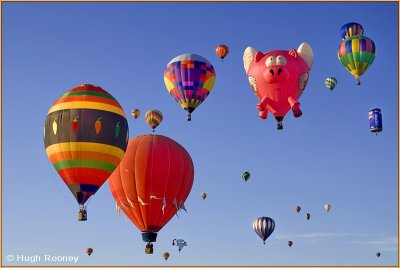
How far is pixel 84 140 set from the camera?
29.4 metres

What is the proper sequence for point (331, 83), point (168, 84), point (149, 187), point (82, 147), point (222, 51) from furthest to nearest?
point (331, 83) < point (222, 51) < point (168, 84) < point (149, 187) < point (82, 147)

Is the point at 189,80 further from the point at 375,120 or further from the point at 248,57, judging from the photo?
the point at 375,120

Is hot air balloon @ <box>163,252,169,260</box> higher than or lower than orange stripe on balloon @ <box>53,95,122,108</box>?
lower

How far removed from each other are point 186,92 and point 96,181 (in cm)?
760

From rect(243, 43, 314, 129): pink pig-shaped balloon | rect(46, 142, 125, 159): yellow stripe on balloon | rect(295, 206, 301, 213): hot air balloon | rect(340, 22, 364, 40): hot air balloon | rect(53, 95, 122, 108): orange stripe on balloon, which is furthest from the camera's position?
rect(295, 206, 301, 213): hot air balloon

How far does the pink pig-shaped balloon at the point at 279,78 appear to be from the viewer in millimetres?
31828

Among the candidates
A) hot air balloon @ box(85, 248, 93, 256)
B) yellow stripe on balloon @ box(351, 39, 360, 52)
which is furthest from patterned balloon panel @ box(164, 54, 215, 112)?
hot air balloon @ box(85, 248, 93, 256)

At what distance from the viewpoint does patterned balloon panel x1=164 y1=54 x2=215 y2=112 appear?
35781 mm

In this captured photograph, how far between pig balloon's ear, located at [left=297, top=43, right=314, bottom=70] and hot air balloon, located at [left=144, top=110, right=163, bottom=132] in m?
9.34

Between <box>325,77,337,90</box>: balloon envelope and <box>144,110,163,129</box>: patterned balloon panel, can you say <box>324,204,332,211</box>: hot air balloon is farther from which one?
<box>144,110,163,129</box>: patterned balloon panel

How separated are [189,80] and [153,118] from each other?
4774 mm

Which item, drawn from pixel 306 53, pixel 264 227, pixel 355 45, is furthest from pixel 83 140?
pixel 264 227

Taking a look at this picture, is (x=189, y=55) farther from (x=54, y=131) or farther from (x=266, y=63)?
(x=54, y=131)

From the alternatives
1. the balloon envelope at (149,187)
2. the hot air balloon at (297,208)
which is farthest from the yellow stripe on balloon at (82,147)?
the hot air balloon at (297,208)
